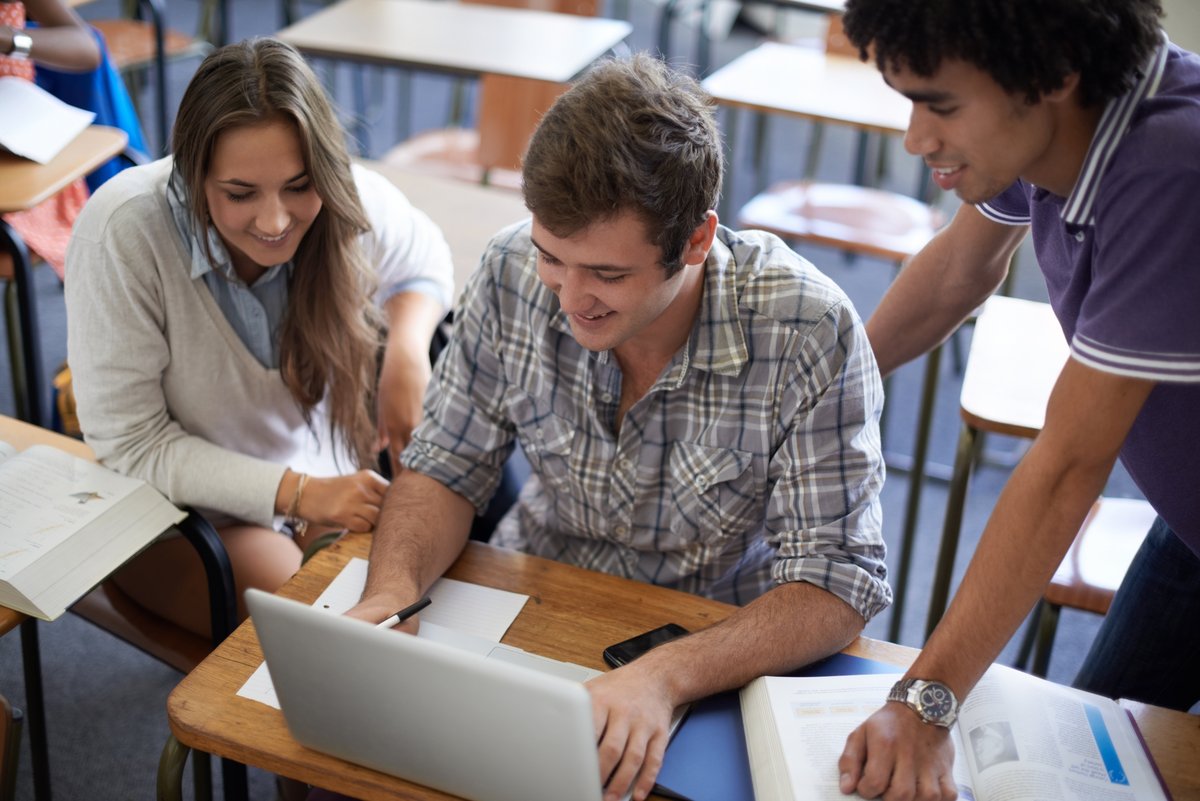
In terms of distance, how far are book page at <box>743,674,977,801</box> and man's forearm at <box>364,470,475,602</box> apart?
412 mm

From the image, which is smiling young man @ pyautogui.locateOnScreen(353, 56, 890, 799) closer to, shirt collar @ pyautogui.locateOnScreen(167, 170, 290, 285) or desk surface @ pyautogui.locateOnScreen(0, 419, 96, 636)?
shirt collar @ pyautogui.locateOnScreen(167, 170, 290, 285)

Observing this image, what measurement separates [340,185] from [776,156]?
335cm

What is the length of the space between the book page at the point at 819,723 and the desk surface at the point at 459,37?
7.07ft

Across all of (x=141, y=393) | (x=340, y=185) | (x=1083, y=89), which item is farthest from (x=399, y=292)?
(x=1083, y=89)

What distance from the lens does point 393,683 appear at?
0.99 metres

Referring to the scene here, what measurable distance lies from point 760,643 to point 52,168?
1603 millimetres

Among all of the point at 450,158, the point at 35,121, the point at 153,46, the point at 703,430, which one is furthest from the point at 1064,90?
the point at 153,46

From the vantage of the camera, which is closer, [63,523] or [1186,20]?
[63,523]

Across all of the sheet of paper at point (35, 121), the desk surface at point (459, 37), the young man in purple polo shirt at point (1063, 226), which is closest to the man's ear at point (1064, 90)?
the young man in purple polo shirt at point (1063, 226)

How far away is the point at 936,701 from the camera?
1118 millimetres

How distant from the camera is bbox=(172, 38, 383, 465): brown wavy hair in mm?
1525

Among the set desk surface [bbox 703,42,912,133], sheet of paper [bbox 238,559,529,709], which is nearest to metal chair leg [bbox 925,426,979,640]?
sheet of paper [bbox 238,559,529,709]

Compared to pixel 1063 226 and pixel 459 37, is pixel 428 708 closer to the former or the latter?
pixel 1063 226

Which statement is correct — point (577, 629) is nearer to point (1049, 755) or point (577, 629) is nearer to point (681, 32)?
point (1049, 755)
